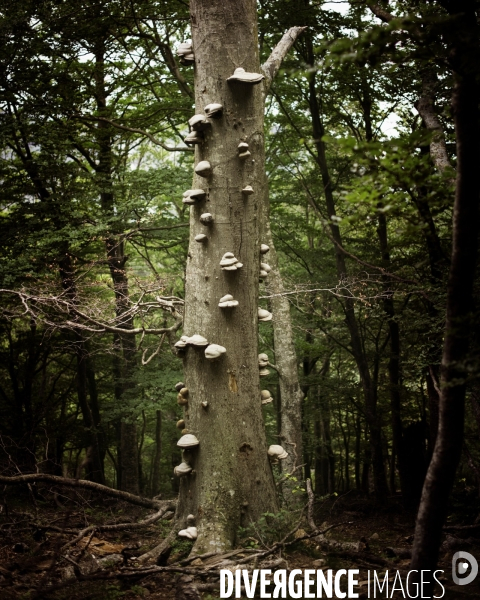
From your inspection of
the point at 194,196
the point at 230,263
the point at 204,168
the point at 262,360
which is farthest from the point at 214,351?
the point at 204,168

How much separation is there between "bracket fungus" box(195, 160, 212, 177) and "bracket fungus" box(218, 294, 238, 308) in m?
1.22

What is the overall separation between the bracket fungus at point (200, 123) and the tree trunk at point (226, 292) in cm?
7

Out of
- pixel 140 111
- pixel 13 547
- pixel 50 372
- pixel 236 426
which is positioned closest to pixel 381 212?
pixel 236 426

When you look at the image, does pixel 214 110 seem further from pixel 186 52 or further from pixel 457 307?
pixel 457 307

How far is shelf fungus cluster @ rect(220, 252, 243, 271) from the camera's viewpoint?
4586mm

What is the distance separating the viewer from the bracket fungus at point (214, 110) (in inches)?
183

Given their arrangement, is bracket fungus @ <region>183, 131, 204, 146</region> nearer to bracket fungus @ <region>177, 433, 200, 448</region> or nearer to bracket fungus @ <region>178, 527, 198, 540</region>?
bracket fungus @ <region>177, 433, 200, 448</region>

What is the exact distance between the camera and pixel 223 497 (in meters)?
4.38

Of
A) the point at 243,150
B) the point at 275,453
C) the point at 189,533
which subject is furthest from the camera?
the point at 275,453

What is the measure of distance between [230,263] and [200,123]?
55.6 inches

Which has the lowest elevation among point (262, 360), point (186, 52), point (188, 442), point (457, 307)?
point (188, 442)

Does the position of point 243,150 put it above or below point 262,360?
above

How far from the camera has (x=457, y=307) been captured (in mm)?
2479

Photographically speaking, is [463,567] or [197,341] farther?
[197,341]
